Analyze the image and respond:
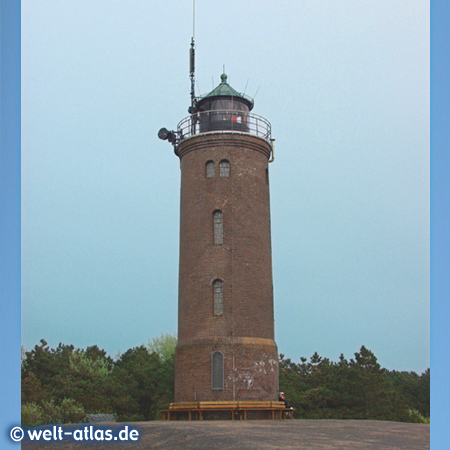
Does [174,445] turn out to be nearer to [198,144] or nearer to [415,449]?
[415,449]

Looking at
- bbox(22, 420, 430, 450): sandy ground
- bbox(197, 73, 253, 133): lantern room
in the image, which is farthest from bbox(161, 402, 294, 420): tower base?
bbox(197, 73, 253, 133): lantern room

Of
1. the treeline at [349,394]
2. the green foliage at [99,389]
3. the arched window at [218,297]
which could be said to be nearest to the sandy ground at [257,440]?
the arched window at [218,297]

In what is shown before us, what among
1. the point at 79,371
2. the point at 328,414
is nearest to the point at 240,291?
the point at 328,414

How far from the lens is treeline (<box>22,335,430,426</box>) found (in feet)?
115

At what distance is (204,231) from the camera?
2647 cm

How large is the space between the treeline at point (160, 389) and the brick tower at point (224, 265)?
22.1 ft

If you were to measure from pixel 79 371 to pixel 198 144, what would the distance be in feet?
70.3

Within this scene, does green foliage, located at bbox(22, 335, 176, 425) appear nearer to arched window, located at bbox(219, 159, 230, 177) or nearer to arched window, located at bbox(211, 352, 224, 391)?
arched window, located at bbox(211, 352, 224, 391)

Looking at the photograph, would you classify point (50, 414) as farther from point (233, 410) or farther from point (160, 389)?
point (160, 389)

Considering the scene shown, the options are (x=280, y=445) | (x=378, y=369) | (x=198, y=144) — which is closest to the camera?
(x=280, y=445)

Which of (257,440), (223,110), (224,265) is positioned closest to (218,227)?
(224,265)

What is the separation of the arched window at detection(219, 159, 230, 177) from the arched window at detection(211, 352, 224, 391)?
7483mm

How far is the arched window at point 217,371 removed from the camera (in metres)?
25.0

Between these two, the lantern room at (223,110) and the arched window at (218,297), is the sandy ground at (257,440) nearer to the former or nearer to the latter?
the arched window at (218,297)
